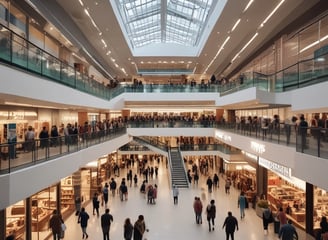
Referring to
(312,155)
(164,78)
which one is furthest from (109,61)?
(312,155)

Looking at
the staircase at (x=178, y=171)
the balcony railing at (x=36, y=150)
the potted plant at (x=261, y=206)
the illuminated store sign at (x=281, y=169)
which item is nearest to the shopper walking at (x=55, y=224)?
the balcony railing at (x=36, y=150)

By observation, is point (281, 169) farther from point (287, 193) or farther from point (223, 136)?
point (223, 136)

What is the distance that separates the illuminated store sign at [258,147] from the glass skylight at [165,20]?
9840mm

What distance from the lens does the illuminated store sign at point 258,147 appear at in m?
13.8

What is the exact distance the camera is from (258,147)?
14414mm

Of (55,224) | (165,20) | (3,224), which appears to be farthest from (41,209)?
(165,20)

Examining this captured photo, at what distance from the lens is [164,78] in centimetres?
4259

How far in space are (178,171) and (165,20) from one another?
13.8 m

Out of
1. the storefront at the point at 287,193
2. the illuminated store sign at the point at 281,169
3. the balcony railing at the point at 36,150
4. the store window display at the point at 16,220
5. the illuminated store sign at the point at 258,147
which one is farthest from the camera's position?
the storefront at the point at 287,193

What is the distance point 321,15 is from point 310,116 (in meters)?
4.93

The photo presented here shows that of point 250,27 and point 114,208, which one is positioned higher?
point 250,27

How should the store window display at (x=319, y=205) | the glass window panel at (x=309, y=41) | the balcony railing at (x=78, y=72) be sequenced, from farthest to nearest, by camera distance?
the glass window panel at (x=309, y=41), the store window display at (x=319, y=205), the balcony railing at (x=78, y=72)

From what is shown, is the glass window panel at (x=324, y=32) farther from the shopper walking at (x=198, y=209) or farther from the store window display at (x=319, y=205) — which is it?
the shopper walking at (x=198, y=209)

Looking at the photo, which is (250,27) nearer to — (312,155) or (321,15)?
(321,15)
